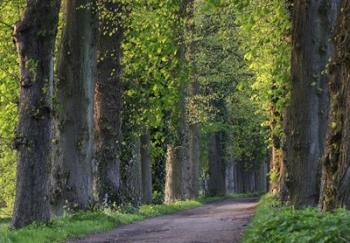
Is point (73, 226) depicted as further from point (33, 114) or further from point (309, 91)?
point (309, 91)

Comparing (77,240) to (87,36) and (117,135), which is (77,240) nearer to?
(87,36)

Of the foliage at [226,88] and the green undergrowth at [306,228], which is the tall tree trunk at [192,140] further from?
the green undergrowth at [306,228]

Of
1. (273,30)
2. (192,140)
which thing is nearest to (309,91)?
(273,30)

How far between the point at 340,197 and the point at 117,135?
1392 cm

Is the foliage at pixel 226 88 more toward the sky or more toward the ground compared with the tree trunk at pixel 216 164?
more toward the sky

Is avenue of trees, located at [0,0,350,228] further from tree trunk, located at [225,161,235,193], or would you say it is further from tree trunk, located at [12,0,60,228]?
tree trunk, located at [225,161,235,193]

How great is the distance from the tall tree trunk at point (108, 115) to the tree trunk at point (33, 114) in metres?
7.02

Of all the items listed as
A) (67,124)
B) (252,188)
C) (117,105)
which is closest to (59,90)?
(67,124)

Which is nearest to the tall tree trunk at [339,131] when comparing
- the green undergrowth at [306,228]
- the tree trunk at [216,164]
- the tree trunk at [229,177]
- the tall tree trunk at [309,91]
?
the green undergrowth at [306,228]

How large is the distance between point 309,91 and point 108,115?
8.93m

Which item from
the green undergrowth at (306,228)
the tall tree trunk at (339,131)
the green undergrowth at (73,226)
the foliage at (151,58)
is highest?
the foliage at (151,58)

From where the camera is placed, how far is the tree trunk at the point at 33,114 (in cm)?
1384

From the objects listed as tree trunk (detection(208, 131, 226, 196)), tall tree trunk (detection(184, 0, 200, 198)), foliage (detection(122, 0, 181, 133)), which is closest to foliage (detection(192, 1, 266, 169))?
tall tree trunk (detection(184, 0, 200, 198))

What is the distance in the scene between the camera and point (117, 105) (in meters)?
21.4
